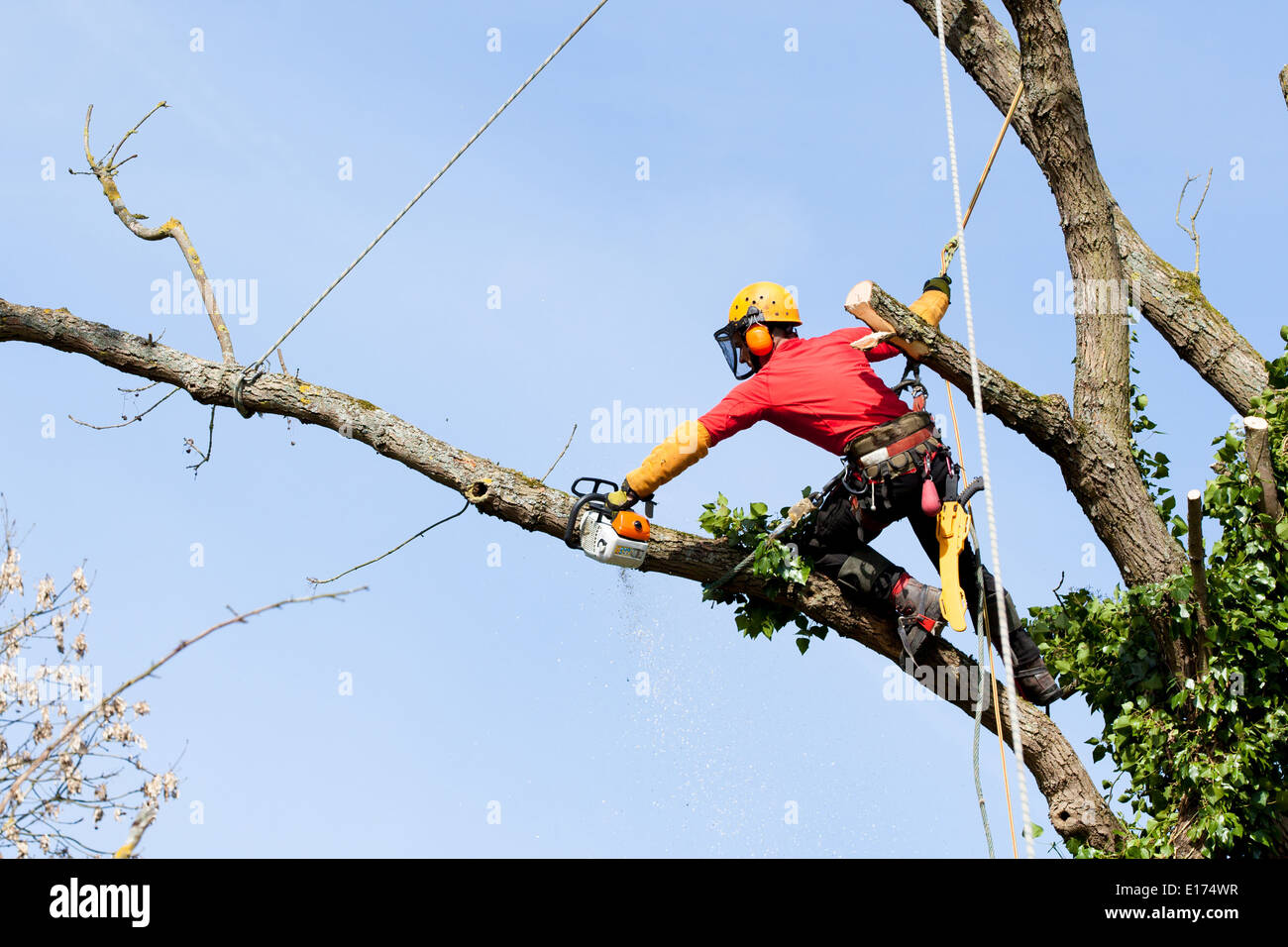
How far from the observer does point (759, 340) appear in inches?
254

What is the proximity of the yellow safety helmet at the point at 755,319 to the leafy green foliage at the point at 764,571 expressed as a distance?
729 mm

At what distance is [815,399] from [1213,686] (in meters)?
2.34

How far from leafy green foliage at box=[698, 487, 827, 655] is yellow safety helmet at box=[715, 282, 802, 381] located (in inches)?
28.7

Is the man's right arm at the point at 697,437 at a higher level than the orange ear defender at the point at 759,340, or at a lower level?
lower

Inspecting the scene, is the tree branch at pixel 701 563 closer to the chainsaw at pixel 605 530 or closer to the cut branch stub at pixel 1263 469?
the chainsaw at pixel 605 530

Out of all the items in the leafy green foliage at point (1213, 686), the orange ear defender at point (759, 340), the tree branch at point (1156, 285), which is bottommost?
the leafy green foliage at point (1213, 686)

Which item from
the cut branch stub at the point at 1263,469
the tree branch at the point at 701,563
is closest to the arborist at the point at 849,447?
the tree branch at the point at 701,563

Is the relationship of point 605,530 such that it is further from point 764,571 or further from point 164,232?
point 164,232

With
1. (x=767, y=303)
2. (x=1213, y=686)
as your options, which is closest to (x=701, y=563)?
(x=767, y=303)

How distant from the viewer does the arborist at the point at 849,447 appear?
6148mm

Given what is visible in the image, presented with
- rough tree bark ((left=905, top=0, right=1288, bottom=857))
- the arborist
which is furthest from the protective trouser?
rough tree bark ((left=905, top=0, right=1288, bottom=857))

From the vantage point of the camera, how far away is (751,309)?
256 inches

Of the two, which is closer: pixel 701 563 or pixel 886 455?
pixel 886 455

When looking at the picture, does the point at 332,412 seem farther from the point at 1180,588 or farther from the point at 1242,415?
the point at 1242,415
